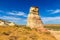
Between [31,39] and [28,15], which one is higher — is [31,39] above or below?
below

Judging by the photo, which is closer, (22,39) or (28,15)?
(22,39)

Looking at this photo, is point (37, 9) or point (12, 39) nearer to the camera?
point (12, 39)

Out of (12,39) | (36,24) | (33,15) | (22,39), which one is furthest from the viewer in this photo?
(33,15)

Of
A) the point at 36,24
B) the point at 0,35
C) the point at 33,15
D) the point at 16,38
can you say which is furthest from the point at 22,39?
the point at 33,15

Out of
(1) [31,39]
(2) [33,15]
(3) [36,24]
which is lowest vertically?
(1) [31,39]

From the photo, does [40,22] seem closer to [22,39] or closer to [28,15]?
[28,15]

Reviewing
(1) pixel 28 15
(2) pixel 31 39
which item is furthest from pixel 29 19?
(2) pixel 31 39

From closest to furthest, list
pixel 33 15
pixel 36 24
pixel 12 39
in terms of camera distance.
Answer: pixel 12 39 → pixel 36 24 → pixel 33 15

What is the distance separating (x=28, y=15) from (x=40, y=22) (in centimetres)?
406

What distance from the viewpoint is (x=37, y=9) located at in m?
35.4

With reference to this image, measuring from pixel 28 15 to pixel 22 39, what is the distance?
1005 inches

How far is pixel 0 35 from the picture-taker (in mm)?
12102

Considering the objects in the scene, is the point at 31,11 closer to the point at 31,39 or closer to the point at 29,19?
the point at 29,19

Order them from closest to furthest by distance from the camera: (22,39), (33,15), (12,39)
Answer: (12,39)
(22,39)
(33,15)
